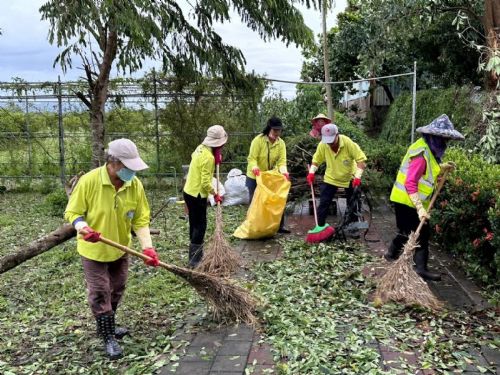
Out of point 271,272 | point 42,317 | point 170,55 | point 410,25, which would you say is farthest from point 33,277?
point 410,25

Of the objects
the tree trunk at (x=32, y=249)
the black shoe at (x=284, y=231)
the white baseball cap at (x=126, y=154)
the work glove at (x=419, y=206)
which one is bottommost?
the black shoe at (x=284, y=231)

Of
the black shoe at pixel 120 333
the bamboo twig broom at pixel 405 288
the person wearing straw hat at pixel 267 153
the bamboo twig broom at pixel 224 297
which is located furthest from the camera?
the person wearing straw hat at pixel 267 153

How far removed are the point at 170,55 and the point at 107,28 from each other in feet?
6.28

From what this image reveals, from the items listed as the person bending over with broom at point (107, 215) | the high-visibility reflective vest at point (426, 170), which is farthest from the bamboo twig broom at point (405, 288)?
the person bending over with broom at point (107, 215)

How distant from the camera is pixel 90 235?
3324 millimetres

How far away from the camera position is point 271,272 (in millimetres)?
5469

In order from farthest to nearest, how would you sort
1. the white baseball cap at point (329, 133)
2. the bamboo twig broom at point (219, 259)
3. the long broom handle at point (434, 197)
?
the white baseball cap at point (329, 133) < the bamboo twig broom at point (219, 259) < the long broom handle at point (434, 197)

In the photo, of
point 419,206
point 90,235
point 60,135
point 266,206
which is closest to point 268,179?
point 266,206

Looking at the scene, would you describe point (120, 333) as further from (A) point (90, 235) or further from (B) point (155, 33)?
(B) point (155, 33)

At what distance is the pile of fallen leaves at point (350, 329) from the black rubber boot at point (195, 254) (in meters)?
0.82

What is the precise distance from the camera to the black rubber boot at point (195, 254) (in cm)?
568

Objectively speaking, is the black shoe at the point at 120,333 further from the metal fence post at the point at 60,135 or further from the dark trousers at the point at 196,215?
the metal fence post at the point at 60,135

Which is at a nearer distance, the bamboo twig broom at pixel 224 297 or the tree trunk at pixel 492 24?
the bamboo twig broom at pixel 224 297

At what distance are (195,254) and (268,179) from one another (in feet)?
5.70
